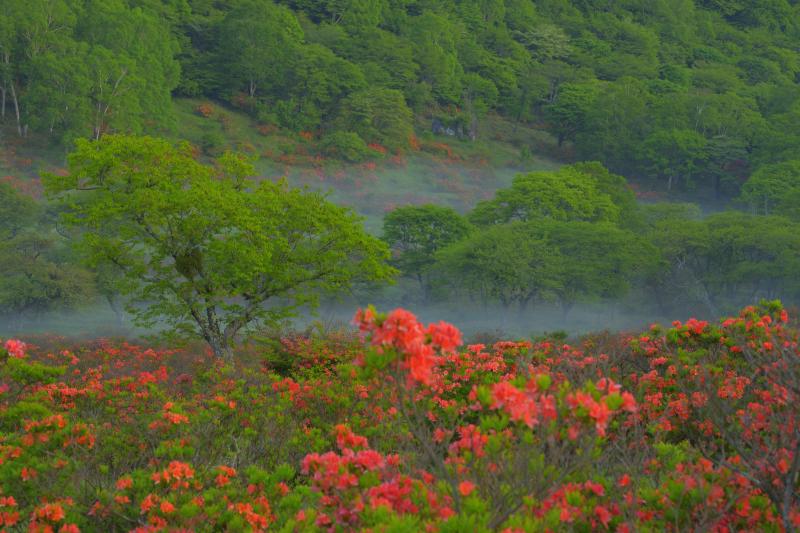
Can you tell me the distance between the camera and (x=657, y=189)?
60.7 meters

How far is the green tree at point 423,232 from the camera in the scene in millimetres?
37062

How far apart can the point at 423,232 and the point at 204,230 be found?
796 inches

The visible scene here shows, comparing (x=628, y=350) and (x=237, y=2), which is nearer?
(x=628, y=350)

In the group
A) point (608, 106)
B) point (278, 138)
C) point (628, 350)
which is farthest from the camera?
point (608, 106)

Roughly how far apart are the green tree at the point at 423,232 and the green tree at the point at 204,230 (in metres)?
17.6

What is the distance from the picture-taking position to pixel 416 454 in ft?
16.4

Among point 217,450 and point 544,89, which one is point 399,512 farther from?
point 544,89

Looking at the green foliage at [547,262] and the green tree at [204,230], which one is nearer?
the green tree at [204,230]

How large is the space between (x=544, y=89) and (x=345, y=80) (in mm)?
24915

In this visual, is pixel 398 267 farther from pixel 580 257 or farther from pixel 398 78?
pixel 398 78

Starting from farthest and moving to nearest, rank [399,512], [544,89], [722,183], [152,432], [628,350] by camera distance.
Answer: [544,89] < [722,183] < [628,350] < [152,432] < [399,512]

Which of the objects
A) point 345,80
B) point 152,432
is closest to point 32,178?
point 345,80

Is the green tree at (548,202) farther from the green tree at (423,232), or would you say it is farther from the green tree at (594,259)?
the green tree at (594,259)

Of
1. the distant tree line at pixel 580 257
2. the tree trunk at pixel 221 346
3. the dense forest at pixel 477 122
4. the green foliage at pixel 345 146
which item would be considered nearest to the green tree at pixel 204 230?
the tree trunk at pixel 221 346
